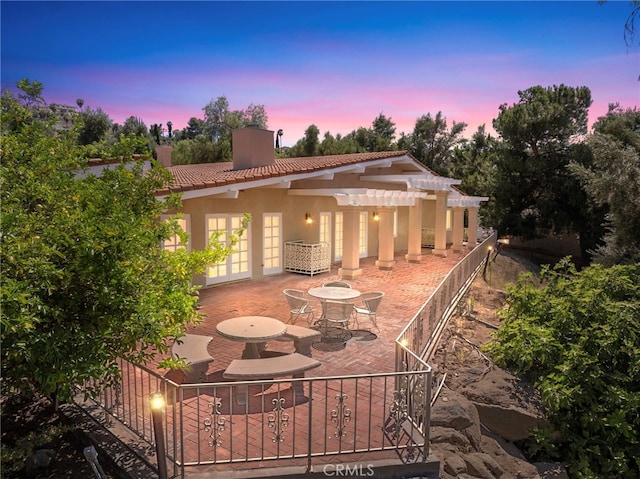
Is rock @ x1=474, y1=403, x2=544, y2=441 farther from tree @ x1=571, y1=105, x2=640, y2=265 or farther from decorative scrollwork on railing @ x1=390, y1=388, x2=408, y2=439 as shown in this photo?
tree @ x1=571, y1=105, x2=640, y2=265

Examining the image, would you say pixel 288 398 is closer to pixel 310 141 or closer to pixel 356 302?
pixel 356 302

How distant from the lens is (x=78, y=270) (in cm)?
357

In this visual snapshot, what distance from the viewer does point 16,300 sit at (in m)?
2.96

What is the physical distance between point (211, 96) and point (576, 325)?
170ft

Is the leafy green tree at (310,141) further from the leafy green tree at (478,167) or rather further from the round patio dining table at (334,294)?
the round patio dining table at (334,294)

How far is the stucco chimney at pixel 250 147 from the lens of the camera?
15352 millimetres

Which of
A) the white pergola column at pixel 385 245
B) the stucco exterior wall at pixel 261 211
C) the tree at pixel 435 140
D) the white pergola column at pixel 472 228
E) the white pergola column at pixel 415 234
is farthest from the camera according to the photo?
the tree at pixel 435 140

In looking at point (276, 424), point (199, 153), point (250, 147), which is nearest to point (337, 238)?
point (250, 147)

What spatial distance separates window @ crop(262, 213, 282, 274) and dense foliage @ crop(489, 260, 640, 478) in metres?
7.74

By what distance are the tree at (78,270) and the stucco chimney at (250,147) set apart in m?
10.9

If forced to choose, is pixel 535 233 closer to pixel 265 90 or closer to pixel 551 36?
pixel 551 36

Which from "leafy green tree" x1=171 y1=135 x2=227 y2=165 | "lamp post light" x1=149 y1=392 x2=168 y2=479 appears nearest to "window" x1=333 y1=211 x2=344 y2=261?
"lamp post light" x1=149 y1=392 x2=168 y2=479

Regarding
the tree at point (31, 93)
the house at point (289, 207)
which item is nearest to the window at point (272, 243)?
the house at point (289, 207)

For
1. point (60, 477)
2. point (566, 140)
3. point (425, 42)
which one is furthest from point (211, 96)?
point (60, 477)
